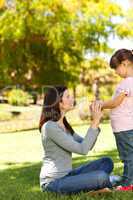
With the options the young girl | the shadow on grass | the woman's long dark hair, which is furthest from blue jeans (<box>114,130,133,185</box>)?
the shadow on grass

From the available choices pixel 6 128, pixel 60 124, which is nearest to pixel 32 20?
pixel 6 128

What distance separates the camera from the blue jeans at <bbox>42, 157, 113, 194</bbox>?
506 centimetres

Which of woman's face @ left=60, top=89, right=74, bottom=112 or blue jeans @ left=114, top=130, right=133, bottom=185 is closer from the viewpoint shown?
woman's face @ left=60, top=89, right=74, bottom=112

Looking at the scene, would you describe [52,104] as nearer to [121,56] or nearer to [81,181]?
[81,181]

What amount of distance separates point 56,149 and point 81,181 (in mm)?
400

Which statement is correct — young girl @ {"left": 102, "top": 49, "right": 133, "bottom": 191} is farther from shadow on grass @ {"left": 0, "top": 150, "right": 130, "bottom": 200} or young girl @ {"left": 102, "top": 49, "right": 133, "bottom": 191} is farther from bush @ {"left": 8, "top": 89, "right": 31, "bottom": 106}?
bush @ {"left": 8, "top": 89, "right": 31, "bottom": 106}

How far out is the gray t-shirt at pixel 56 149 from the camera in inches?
202

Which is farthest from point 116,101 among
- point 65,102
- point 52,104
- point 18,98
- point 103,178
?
point 18,98

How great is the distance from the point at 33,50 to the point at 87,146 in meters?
16.6

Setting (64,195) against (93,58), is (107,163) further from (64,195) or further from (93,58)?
(93,58)

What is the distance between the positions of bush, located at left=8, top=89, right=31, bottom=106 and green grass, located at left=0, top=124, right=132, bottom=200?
4.61m

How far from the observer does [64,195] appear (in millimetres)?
5129

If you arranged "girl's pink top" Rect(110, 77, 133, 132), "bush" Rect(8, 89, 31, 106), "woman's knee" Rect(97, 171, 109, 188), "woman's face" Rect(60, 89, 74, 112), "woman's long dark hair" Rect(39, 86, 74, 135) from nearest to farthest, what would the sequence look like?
"woman's knee" Rect(97, 171, 109, 188)
"woman's long dark hair" Rect(39, 86, 74, 135)
"woman's face" Rect(60, 89, 74, 112)
"girl's pink top" Rect(110, 77, 133, 132)
"bush" Rect(8, 89, 31, 106)

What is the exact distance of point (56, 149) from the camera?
5238mm
